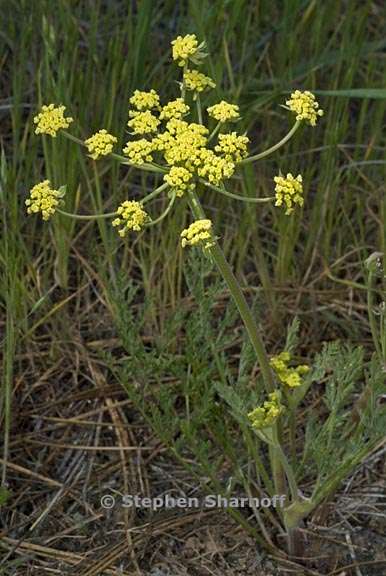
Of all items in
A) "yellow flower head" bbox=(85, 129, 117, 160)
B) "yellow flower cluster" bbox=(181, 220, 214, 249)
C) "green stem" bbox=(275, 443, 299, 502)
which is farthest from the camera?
"green stem" bbox=(275, 443, 299, 502)

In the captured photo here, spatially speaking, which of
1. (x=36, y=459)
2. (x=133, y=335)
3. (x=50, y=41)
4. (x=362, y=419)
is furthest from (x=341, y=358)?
(x=50, y=41)

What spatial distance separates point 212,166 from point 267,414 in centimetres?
42

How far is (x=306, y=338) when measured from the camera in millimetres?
2193

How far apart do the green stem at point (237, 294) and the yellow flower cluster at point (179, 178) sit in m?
0.02

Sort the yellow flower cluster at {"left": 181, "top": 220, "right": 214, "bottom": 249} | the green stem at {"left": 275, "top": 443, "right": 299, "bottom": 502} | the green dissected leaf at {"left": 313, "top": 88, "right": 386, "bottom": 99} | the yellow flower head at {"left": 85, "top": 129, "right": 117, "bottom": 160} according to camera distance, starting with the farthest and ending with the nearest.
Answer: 1. the green dissected leaf at {"left": 313, "top": 88, "right": 386, "bottom": 99}
2. the green stem at {"left": 275, "top": 443, "right": 299, "bottom": 502}
3. the yellow flower head at {"left": 85, "top": 129, "right": 117, "bottom": 160}
4. the yellow flower cluster at {"left": 181, "top": 220, "right": 214, "bottom": 249}

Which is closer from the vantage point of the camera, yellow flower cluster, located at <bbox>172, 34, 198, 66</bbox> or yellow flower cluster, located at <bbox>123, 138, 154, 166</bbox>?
yellow flower cluster, located at <bbox>123, 138, 154, 166</bbox>

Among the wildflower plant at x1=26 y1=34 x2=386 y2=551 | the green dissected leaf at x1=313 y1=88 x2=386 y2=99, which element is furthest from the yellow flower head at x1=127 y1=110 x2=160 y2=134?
the green dissected leaf at x1=313 y1=88 x2=386 y2=99

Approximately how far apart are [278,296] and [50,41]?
73 cm

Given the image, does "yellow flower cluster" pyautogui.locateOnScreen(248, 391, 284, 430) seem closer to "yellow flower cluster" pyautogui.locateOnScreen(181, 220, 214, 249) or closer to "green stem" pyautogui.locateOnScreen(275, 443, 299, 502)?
"green stem" pyautogui.locateOnScreen(275, 443, 299, 502)

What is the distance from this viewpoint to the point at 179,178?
141cm

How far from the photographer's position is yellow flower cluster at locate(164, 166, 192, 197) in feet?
4.61

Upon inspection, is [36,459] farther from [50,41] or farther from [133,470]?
[50,41]

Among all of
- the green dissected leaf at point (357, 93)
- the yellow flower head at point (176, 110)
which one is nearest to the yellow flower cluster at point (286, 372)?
the yellow flower head at point (176, 110)

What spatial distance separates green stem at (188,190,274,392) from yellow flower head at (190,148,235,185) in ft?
0.13
